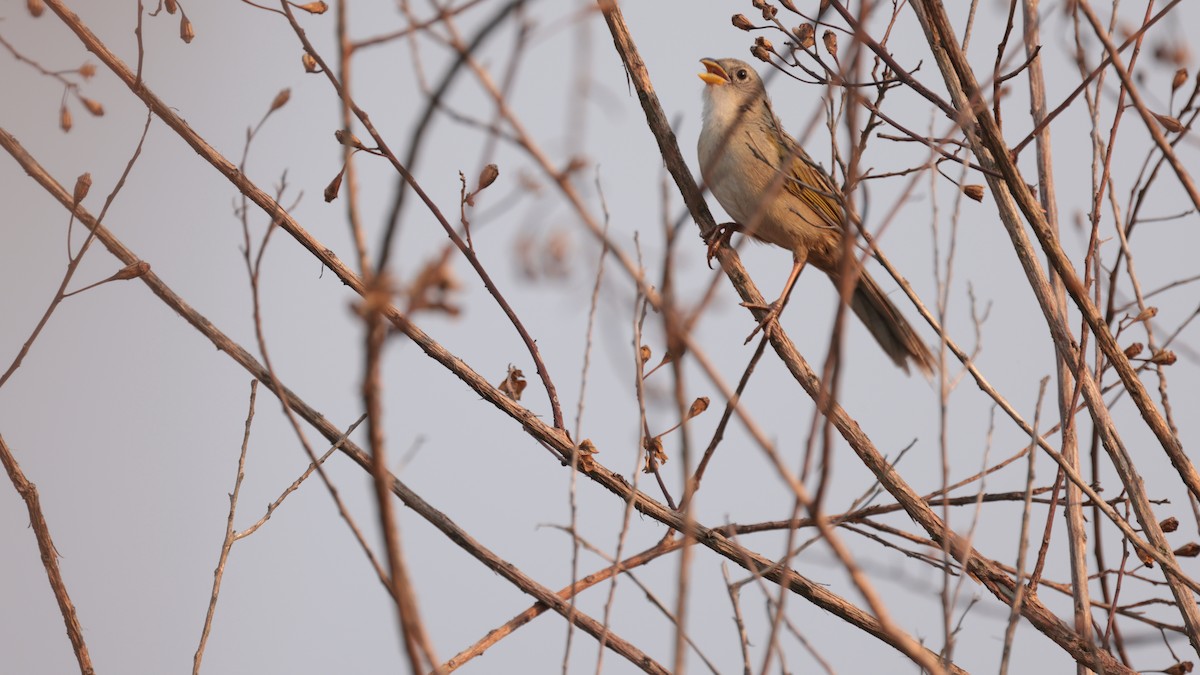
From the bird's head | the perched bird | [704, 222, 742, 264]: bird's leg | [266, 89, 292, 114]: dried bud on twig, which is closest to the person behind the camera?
[266, 89, 292, 114]: dried bud on twig

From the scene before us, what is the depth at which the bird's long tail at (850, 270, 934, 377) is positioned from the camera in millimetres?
4723

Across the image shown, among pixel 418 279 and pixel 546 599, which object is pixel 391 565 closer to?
pixel 418 279

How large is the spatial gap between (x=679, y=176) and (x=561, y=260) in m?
1.06

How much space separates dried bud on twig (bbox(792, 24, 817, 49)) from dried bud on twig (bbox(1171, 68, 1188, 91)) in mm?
874

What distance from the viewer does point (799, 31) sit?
9.29ft

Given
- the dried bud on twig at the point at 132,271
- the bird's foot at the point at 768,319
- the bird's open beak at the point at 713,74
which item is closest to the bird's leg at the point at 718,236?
the bird's foot at the point at 768,319

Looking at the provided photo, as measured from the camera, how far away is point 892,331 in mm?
4750

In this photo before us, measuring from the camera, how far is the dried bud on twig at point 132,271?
7.86 feet

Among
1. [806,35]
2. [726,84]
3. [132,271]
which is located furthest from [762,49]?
[726,84]

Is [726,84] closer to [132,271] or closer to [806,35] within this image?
[806,35]

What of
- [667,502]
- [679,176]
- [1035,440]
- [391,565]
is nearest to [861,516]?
[667,502]

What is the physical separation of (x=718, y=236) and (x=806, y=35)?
87cm

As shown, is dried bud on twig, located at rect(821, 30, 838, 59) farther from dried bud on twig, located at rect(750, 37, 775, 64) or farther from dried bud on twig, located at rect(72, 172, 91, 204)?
dried bud on twig, located at rect(72, 172, 91, 204)

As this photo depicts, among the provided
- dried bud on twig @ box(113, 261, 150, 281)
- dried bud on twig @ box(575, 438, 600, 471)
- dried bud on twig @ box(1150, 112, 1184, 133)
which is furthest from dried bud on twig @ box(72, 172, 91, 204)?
dried bud on twig @ box(1150, 112, 1184, 133)
